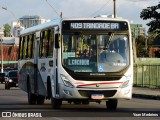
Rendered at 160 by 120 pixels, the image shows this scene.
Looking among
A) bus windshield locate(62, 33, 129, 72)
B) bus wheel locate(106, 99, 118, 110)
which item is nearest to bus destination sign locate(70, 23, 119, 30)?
bus windshield locate(62, 33, 129, 72)

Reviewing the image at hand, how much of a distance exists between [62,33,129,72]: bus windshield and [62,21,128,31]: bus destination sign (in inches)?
10.2

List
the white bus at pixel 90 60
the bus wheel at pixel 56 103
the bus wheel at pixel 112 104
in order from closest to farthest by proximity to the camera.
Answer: the white bus at pixel 90 60 < the bus wheel at pixel 56 103 < the bus wheel at pixel 112 104

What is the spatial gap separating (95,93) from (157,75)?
1017 inches

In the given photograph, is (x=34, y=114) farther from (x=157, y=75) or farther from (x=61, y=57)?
(x=157, y=75)

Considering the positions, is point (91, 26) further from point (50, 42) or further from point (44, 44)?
point (44, 44)

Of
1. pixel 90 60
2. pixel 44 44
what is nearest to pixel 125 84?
pixel 90 60

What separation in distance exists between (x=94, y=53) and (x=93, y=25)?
3.47 feet

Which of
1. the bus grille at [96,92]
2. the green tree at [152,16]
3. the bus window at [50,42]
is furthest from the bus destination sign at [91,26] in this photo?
the green tree at [152,16]

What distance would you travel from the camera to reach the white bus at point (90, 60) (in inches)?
801

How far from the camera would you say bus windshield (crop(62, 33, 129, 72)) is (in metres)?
20.6

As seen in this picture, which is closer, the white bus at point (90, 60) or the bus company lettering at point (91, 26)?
the white bus at point (90, 60)

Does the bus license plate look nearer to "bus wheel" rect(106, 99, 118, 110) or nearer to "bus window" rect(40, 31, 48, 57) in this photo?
"bus wheel" rect(106, 99, 118, 110)

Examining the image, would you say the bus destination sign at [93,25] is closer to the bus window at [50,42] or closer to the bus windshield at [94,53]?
the bus windshield at [94,53]

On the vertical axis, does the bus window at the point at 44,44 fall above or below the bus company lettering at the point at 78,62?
above
